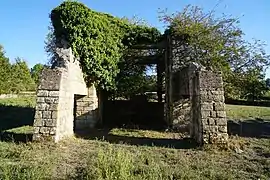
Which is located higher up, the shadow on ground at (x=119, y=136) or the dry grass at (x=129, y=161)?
the shadow on ground at (x=119, y=136)

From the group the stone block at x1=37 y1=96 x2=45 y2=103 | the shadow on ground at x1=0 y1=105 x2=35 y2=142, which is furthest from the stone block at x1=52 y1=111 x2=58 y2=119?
the shadow on ground at x1=0 y1=105 x2=35 y2=142

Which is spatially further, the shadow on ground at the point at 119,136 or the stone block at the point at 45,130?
the shadow on ground at the point at 119,136

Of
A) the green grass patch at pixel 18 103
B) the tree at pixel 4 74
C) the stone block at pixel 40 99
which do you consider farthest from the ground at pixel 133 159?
the tree at pixel 4 74

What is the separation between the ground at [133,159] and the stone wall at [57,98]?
0.46m

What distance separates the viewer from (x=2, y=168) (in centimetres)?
555

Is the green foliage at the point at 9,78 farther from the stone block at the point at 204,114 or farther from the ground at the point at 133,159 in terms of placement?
the stone block at the point at 204,114

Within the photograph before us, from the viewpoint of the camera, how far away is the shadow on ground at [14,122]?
907cm

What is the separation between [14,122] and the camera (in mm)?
13438

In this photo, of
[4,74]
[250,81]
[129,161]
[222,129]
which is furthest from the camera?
[4,74]

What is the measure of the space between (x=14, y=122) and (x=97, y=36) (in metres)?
5.99

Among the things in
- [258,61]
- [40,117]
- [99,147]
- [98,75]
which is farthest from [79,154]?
[258,61]

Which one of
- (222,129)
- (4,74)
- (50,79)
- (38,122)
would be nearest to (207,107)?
(222,129)

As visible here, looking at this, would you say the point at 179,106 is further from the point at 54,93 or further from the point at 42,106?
the point at 42,106

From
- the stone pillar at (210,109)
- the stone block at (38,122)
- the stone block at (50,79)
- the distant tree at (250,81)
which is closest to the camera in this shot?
the stone pillar at (210,109)
